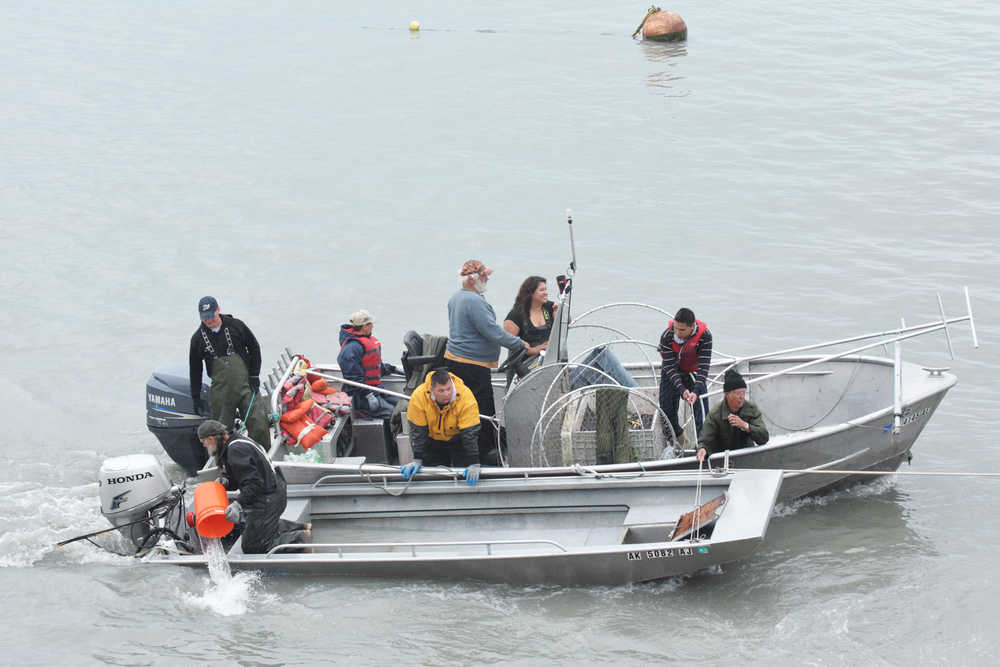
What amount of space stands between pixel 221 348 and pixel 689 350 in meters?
4.46

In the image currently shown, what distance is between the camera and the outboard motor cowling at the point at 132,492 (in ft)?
30.7

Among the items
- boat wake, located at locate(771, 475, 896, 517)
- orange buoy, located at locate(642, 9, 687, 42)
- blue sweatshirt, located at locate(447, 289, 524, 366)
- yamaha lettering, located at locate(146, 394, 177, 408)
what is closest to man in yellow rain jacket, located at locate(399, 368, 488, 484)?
blue sweatshirt, located at locate(447, 289, 524, 366)

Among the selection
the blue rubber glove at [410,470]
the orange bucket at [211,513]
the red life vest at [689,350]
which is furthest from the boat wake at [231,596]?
the red life vest at [689,350]

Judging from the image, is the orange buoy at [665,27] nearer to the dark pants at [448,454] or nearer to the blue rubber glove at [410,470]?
the dark pants at [448,454]

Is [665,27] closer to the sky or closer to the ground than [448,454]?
closer to the sky

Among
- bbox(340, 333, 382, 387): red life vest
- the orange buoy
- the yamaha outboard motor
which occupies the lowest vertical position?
the yamaha outboard motor

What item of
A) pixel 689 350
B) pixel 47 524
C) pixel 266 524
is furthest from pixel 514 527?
pixel 47 524

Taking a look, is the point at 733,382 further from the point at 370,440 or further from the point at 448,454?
the point at 370,440

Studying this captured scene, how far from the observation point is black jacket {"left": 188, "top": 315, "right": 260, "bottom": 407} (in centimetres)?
1035

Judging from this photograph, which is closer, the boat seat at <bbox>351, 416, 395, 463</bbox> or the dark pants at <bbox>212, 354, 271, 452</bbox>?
the dark pants at <bbox>212, 354, 271, 452</bbox>

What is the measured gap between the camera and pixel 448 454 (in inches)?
378

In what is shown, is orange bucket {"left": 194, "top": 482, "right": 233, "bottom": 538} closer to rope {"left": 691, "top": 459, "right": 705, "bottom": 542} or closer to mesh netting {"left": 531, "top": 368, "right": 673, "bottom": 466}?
mesh netting {"left": 531, "top": 368, "right": 673, "bottom": 466}

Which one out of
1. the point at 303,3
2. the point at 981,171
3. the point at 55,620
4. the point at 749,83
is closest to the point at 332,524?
the point at 55,620

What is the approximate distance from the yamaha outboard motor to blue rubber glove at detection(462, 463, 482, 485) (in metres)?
2.89
